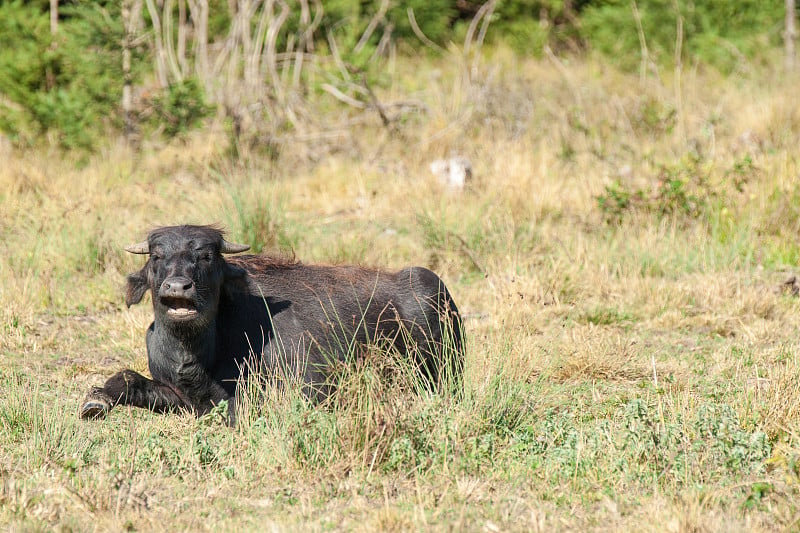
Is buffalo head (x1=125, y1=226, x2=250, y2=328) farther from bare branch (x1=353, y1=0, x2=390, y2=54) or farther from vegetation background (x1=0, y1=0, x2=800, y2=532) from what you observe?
bare branch (x1=353, y1=0, x2=390, y2=54)

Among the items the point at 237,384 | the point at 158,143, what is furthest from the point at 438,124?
the point at 237,384

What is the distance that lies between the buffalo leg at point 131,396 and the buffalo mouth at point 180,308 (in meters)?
0.59

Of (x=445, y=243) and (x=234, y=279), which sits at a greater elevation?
(x=234, y=279)

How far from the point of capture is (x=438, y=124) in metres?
13.3

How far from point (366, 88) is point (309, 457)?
29.3 ft

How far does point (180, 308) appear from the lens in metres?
5.60

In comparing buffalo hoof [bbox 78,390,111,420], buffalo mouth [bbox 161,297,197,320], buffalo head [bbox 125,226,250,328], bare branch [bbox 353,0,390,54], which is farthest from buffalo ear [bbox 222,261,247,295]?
bare branch [bbox 353,0,390,54]

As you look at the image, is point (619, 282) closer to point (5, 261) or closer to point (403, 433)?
point (403, 433)

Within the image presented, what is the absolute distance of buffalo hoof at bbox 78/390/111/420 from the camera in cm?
582

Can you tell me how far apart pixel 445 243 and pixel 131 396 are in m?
4.11

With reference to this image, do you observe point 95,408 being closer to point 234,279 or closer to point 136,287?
point 136,287

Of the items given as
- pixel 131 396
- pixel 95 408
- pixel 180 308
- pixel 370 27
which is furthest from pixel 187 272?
pixel 370 27

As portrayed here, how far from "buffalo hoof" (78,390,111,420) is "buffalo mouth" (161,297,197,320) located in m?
0.70

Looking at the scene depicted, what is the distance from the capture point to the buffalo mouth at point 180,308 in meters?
5.55
